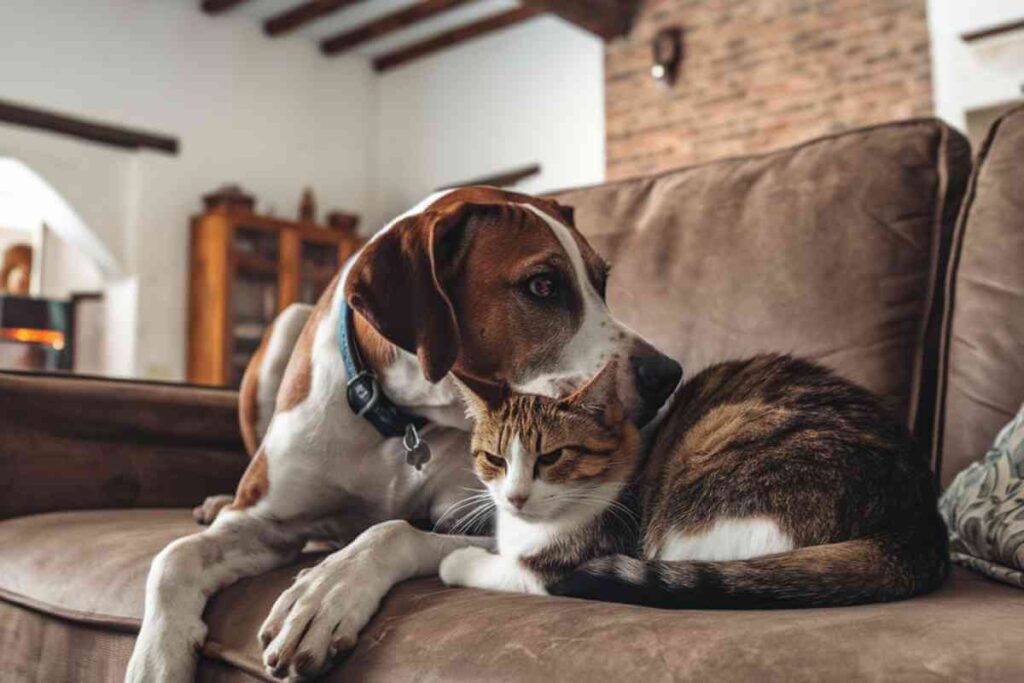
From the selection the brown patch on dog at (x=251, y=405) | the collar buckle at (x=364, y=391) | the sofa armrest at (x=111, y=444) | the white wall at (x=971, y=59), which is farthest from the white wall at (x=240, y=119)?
the collar buckle at (x=364, y=391)

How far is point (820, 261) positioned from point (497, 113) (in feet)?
19.6

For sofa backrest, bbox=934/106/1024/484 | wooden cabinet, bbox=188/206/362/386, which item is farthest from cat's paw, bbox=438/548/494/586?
wooden cabinet, bbox=188/206/362/386

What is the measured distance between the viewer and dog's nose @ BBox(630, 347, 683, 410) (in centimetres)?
124

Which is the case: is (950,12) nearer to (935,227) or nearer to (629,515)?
(935,227)

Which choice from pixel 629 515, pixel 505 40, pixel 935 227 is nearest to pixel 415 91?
pixel 505 40

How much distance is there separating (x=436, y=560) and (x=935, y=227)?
98cm

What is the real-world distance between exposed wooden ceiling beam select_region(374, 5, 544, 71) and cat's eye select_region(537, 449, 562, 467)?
608cm

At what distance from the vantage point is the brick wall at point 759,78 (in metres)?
5.49

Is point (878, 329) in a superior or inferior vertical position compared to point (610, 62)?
inferior

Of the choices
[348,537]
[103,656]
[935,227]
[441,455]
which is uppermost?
[935,227]

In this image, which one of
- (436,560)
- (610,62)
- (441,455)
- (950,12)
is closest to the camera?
(436,560)

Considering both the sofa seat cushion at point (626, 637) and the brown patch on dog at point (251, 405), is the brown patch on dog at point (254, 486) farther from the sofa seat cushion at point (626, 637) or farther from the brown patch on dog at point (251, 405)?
the brown patch on dog at point (251, 405)

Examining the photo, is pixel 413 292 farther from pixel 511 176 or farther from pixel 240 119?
pixel 240 119

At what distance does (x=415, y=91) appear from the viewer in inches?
311
